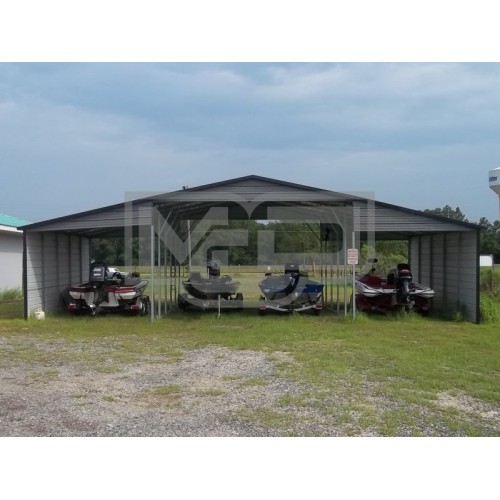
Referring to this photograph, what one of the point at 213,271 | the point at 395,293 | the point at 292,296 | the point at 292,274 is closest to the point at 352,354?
the point at 292,296

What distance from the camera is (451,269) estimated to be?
14.1 meters

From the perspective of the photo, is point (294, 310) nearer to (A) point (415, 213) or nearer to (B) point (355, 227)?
(B) point (355, 227)

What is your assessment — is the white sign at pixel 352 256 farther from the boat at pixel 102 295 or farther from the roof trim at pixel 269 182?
the boat at pixel 102 295

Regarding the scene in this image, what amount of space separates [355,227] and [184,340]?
16.1 ft

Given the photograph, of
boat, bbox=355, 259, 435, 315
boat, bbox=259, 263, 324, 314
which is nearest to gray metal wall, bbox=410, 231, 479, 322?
boat, bbox=355, 259, 435, 315

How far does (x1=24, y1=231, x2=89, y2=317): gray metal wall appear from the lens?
43.3 feet

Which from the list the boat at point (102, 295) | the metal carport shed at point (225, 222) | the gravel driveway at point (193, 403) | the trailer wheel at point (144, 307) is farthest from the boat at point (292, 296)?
the gravel driveway at point (193, 403)

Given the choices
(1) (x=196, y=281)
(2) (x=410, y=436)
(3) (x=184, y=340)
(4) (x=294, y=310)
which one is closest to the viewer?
(2) (x=410, y=436)

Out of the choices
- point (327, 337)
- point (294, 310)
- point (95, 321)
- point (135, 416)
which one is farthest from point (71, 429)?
point (294, 310)

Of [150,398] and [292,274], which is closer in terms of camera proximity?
[150,398]

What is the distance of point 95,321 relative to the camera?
12.5m

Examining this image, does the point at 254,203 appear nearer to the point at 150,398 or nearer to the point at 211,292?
the point at 211,292

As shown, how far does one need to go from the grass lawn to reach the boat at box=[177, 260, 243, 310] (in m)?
0.37

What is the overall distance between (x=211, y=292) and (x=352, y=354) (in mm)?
6201
